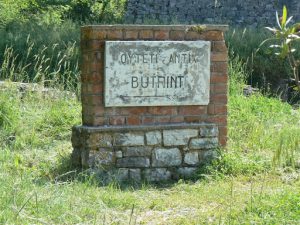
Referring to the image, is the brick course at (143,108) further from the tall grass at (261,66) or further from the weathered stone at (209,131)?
the tall grass at (261,66)

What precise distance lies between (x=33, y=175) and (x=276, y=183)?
2.18 metres

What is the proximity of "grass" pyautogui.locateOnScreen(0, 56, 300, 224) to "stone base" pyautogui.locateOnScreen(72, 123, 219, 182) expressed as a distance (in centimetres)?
18

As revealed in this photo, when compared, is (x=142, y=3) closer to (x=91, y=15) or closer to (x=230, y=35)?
(x=91, y=15)

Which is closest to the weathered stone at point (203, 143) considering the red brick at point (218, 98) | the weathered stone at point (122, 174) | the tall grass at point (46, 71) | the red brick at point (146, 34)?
the red brick at point (218, 98)

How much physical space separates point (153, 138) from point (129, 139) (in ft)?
0.81

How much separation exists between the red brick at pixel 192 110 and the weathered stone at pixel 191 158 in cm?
40

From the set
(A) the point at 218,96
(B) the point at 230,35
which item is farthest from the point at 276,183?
(B) the point at 230,35

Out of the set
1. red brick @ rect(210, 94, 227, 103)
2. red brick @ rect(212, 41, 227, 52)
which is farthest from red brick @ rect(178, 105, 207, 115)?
red brick @ rect(212, 41, 227, 52)

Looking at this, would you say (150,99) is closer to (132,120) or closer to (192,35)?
(132,120)

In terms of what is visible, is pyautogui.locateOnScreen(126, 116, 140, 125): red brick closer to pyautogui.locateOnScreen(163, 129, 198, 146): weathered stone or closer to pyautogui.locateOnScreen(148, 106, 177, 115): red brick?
pyautogui.locateOnScreen(148, 106, 177, 115): red brick

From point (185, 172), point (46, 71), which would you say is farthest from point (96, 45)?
point (46, 71)

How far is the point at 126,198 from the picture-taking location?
18.9 feet

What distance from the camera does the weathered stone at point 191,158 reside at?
23.4 ft

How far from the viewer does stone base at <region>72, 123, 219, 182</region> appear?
6.86 m
